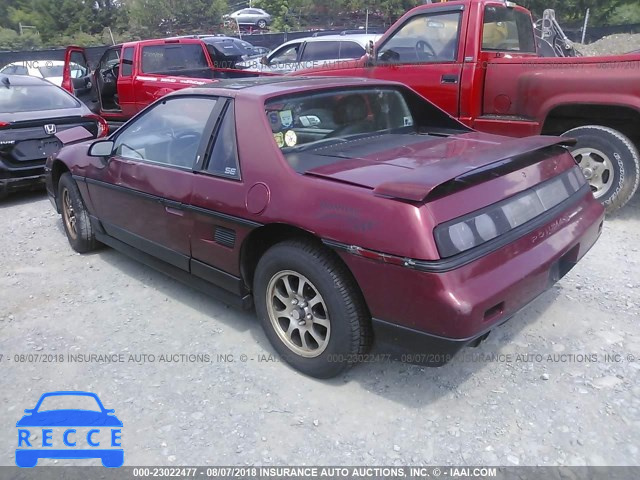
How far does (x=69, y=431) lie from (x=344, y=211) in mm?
1801

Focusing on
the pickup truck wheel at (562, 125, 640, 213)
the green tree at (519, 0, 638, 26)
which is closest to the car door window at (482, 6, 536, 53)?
the pickup truck wheel at (562, 125, 640, 213)

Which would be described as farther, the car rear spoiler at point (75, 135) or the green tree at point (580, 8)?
the green tree at point (580, 8)

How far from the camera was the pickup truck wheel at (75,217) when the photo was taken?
472 cm

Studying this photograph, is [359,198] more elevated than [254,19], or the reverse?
[254,19]

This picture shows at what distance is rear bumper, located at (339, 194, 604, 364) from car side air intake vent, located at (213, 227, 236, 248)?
0.84 m

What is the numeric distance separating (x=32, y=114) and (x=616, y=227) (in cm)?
689

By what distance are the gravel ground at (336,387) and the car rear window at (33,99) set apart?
12.5ft

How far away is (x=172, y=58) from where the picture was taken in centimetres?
912

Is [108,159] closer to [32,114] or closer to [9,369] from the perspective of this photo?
[9,369]

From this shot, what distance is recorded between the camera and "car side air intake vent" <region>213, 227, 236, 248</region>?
121 inches

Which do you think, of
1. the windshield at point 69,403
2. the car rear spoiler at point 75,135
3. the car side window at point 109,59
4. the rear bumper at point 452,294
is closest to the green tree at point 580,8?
the car side window at point 109,59

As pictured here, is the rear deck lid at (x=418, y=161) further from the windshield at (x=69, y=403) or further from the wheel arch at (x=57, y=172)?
the wheel arch at (x=57, y=172)

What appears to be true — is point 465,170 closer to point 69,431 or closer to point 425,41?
point 69,431

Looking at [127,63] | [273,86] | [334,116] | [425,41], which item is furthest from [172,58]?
[334,116]
